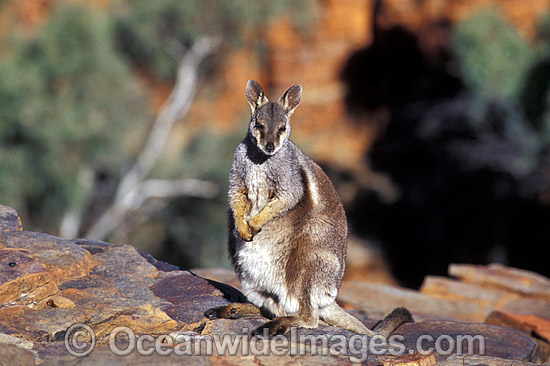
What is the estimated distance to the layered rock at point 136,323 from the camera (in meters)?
3.98

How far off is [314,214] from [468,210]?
1459 centimetres

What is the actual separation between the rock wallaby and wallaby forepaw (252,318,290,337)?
0.01 meters

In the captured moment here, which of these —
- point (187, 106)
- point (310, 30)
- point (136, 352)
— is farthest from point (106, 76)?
point (136, 352)

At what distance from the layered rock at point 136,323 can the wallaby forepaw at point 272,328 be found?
98 millimetres

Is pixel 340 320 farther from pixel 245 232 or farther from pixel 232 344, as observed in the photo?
pixel 232 344

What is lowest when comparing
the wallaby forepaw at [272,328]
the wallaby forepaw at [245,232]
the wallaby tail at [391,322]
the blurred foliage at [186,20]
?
the wallaby forepaw at [272,328]

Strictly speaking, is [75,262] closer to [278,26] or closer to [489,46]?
[489,46]

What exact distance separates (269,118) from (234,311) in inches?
58.6

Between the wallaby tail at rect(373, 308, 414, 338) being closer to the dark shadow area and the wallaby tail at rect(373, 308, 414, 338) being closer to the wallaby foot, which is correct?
the wallaby foot

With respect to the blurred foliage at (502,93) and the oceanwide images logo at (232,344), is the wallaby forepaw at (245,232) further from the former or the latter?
the blurred foliage at (502,93)

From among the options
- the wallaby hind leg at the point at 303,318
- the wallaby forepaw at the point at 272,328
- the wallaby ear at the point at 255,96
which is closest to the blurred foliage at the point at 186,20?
the wallaby ear at the point at 255,96

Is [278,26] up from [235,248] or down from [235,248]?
up

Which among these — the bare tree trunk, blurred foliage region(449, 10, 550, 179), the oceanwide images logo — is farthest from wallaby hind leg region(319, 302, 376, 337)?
the bare tree trunk

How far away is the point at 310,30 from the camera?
2284 cm
